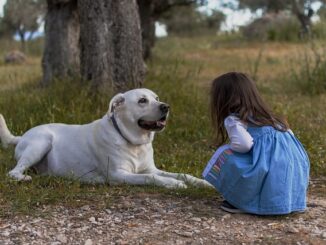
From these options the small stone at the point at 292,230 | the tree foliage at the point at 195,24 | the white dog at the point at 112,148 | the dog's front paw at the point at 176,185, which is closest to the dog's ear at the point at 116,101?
the white dog at the point at 112,148

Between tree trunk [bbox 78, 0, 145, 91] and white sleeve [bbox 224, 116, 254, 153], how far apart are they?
140 inches

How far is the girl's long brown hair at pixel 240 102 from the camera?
4352 mm

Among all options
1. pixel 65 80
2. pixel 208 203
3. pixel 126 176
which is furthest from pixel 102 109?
pixel 208 203

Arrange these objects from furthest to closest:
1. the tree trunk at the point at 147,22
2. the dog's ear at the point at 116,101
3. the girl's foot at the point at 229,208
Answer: the tree trunk at the point at 147,22, the dog's ear at the point at 116,101, the girl's foot at the point at 229,208

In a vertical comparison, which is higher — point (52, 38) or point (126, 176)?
point (52, 38)

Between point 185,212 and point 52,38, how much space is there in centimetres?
659

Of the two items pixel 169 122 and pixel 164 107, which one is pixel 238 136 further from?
pixel 169 122

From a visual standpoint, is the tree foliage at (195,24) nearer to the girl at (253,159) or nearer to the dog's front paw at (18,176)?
the dog's front paw at (18,176)

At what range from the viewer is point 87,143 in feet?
17.5

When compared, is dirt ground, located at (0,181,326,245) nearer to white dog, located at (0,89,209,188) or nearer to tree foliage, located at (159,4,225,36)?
white dog, located at (0,89,209,188)

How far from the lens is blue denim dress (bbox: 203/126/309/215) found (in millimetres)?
4184

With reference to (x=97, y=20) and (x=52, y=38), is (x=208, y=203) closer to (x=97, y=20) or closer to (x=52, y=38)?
(x=97, y=20)

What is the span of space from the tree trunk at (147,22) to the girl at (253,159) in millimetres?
9405

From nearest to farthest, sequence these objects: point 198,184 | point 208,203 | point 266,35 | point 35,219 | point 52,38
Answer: point 35,219
point 208,203
point 198,184
point 52,38
point 266,35
